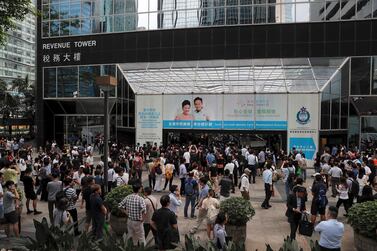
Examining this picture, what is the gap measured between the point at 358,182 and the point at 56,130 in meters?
29.9

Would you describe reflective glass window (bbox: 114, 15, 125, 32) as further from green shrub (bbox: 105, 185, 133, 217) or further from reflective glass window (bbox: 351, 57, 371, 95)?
green shrub (bbox: 105, 185, 133, 217)

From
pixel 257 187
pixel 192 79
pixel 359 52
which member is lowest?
pixel 257 187

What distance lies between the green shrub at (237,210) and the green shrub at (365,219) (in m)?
2.25

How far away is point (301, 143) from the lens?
25375 mm

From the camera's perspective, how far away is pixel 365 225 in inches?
338

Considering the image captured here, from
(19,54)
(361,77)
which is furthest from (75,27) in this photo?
(19,54)

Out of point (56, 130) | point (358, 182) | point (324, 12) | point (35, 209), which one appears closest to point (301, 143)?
point (324, 12)

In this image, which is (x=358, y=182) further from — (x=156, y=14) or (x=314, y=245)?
(x=156, y=14)

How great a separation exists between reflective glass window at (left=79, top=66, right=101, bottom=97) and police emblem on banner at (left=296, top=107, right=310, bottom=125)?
15878mm

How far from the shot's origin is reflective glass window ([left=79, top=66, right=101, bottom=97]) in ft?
109

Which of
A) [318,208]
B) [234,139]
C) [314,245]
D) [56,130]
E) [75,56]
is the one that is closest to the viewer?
[314,245]

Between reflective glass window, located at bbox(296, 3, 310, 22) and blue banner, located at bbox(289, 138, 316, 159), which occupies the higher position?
reflective glass window, located at bbox(296, 3, 310, 22)

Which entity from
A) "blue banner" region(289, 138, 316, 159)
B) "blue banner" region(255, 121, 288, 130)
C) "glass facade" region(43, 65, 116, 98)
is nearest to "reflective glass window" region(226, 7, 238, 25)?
"blue banner" region(255, 121, 288, 130)

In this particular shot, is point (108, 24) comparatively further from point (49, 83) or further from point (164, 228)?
point (164, 228)
